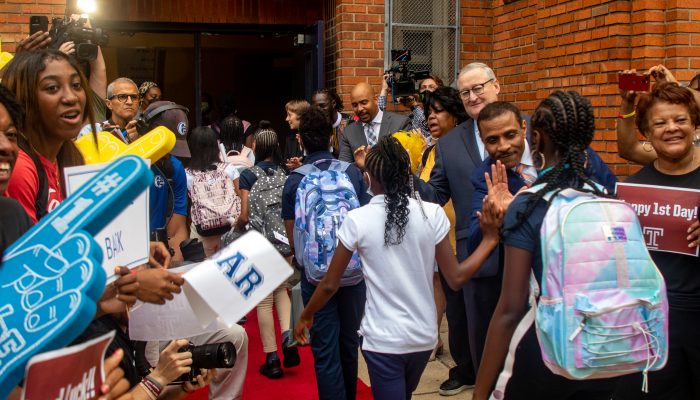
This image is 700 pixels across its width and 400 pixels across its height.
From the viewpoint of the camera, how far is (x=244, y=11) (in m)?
10.4

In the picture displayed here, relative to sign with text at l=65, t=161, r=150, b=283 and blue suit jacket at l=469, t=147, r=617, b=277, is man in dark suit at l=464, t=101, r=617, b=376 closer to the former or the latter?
blue suit jacket at l=469, t=147, r=617, b=277

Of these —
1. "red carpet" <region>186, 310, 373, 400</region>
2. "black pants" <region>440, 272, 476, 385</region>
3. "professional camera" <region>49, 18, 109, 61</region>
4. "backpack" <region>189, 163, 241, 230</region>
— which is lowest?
"red carpet" <region>186, 310, 373, 400</region>

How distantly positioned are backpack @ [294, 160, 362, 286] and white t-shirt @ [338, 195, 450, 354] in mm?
674

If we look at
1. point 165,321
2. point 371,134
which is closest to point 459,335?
point 371,134

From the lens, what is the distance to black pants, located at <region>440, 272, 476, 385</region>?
18.4 feet

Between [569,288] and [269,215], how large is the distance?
373 cm

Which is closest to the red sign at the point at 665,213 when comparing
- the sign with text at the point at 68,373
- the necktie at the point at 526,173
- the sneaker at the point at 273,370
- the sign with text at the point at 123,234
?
the necktie at the point at 526,173

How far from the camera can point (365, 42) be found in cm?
955

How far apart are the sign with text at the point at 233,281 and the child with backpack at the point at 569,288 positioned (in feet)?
3.40

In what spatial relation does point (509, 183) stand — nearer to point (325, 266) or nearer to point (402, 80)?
point (325, 266)

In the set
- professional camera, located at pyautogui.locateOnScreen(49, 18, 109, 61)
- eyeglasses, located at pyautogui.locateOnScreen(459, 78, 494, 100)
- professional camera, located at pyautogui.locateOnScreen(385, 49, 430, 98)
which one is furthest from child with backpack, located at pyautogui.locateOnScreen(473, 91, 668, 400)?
professional camera, located at pyautogui.locateOnScreen(385, 49, 430, 98)

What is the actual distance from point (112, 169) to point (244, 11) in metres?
9.05

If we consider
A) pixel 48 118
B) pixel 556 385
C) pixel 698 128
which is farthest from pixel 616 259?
pixel 48 118

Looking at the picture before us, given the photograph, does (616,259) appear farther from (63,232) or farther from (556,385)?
(63,232)
